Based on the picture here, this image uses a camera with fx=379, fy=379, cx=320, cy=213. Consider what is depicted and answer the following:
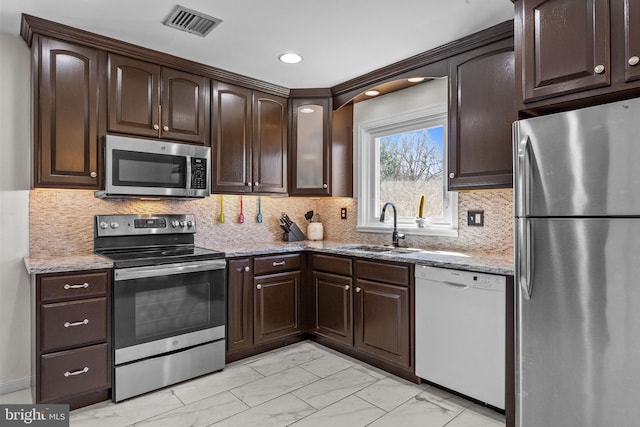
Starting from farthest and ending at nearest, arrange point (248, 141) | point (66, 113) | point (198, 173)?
point (248, 141)
point (198, 173)
point (66, 113)

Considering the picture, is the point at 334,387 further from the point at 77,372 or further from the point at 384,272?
the point at 77,372

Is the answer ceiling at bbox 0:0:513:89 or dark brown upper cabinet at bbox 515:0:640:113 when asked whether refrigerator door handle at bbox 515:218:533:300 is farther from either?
ceiling at bbox 0:0:513:89

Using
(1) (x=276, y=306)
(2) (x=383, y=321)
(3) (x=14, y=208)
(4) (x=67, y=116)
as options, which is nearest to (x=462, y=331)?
(2) (x=383, y=321)

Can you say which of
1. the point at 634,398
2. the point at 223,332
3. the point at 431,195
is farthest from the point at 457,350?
the point at 223,332

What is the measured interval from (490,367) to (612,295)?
86cm

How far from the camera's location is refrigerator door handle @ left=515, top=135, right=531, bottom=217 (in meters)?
1.77

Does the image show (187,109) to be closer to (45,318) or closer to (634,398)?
(45,318)

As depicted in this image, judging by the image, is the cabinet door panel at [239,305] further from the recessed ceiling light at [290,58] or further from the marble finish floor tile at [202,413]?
the recessed ceiling light at [290,58]

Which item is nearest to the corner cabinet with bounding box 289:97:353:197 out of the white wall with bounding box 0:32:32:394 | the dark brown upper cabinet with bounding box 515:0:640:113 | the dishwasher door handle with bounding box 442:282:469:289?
the dishwasher door handle with bounding box 442:282:469:289

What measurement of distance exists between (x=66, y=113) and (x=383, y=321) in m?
2.56

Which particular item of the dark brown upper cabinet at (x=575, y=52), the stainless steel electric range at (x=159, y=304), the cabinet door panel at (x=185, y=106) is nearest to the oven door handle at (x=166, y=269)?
the stainless steel electric range at (x=159, y=304)

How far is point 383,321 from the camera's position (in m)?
2.75

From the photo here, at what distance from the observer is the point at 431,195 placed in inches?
128

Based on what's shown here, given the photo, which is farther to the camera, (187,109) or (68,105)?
(187,109)
